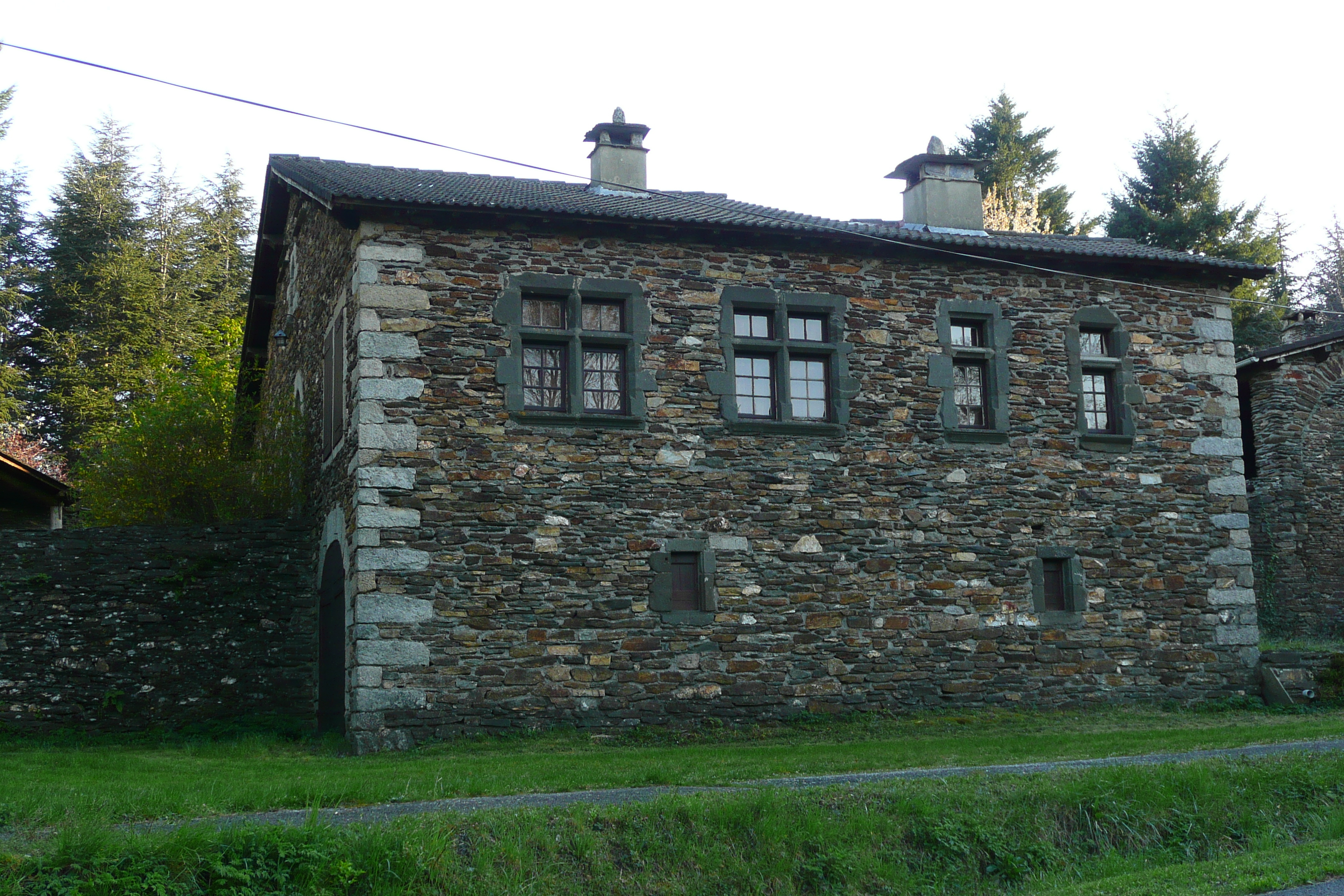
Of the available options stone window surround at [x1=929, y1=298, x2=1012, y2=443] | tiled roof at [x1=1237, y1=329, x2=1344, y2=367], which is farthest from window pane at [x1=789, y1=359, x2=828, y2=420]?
tiled roof at [x1=1237, y1=329, x2=1344, y2=367]

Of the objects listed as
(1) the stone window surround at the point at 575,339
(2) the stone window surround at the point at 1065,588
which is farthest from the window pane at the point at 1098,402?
(1) the stone window surround at the point at 575,339

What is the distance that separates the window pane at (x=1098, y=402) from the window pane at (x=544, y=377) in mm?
6723

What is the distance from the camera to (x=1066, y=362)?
1569 cm

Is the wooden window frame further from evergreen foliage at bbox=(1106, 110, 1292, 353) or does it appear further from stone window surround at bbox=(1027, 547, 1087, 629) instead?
evergreen foliage at bbox=(1106, 110, 1292, 353)

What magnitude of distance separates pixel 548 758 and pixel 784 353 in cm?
555

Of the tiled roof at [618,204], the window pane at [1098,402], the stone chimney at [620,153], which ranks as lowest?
the window pane at [1098,402]

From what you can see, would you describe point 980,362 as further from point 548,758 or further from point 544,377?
point 548,758

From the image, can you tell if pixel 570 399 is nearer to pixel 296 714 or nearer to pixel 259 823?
pixel 296 714

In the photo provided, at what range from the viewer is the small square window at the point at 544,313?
1371cm

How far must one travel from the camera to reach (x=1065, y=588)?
1522 cm

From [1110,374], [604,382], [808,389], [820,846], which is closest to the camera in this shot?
[820,846]

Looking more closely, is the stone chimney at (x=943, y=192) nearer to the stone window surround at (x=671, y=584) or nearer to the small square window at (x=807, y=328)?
the small square window at (x=807, y=328)

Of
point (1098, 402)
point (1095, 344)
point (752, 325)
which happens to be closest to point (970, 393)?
point (1098, 402)

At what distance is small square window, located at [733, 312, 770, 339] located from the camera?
47.6ft
